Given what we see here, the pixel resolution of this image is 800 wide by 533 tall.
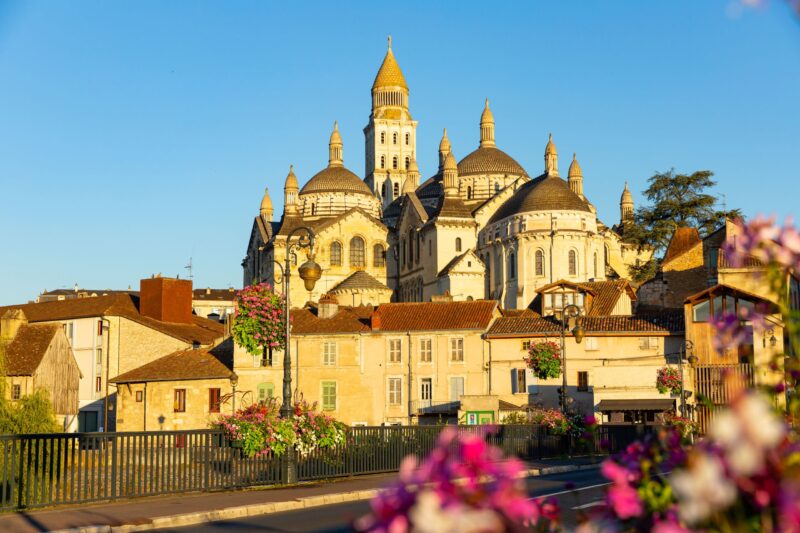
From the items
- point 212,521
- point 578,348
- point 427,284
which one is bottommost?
point 212,521

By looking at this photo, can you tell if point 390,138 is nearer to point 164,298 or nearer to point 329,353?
point 164,298

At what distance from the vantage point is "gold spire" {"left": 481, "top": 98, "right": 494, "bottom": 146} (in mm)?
128000

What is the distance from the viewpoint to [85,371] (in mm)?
67312

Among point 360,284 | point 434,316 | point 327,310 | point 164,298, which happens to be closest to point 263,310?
point 327,310

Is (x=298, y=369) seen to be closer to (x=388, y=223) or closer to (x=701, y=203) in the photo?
(x=701, y=203)

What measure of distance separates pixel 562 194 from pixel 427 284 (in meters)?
15.9

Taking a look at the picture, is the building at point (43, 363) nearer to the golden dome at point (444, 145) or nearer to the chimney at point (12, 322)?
the chimney at point (12, 322)

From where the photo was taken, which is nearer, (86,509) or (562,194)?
(86,509)

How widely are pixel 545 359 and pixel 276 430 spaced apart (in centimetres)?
2952

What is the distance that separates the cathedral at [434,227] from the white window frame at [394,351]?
1655cm

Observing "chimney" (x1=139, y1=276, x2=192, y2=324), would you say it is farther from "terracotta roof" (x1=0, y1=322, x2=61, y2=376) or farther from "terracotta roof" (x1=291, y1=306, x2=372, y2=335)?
"terracotta roof" (x1=291, y1=306, x2=372, y2=335)

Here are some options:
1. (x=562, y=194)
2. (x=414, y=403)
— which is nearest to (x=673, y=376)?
(x=414, y=403)

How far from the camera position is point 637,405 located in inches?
1807

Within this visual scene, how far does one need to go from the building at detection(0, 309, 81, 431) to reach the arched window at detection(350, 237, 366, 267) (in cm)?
4678
